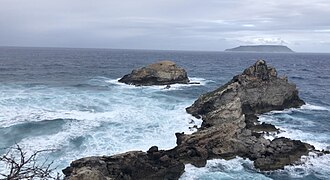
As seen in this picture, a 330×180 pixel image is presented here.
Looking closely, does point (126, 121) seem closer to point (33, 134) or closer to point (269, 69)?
point (33, 134)

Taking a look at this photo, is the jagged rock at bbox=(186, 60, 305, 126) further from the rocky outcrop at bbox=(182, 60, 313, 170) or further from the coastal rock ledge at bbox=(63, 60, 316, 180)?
the coastal rock ledge at bbox=(63, 60, 316, 180)

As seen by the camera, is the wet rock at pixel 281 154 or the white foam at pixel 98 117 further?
the white foam at pixel 98 117

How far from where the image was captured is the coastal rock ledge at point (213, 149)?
27.2 m

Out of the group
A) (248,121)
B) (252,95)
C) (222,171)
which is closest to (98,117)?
(248,121)

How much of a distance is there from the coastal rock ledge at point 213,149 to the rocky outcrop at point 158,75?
981 inches

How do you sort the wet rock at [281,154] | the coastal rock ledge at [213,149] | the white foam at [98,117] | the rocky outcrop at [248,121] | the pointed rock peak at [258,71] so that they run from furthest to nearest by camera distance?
the pointed rock peak at [258,71], the white foam at [98,117], the rocky outcrop at [248,121], the wet rock at [281,154], the coastal rock ledge at [213,149]

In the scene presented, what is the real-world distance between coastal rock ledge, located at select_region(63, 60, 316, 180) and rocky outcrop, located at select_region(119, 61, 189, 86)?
981 inches

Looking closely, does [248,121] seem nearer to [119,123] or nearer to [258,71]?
[258,71]

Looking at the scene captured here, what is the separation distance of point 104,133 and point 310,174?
2002 cm

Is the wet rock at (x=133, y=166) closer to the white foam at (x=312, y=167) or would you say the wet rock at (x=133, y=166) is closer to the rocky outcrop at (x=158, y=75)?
the white foam at (x=312, y=167)

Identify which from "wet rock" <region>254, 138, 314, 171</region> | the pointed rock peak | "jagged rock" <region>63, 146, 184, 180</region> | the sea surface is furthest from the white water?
the pointed rock peak

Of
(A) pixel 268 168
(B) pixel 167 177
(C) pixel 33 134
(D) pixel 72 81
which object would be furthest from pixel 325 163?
(D) pixel 72 81

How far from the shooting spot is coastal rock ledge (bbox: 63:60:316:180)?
27156 mm

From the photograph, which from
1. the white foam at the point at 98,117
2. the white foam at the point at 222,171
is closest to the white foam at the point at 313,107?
the white foam at the point at 98,117
